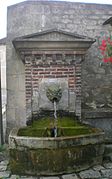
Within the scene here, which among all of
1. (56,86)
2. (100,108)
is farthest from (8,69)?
(100,108)

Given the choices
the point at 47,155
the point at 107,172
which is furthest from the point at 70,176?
the point at 107,172

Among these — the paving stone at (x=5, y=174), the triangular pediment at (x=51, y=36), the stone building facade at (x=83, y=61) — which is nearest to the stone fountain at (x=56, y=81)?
the triangular pediment at (x=51, y=36)

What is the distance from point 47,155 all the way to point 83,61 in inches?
107

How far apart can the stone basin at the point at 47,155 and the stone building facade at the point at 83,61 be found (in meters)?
1.82

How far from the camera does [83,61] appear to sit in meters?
5.46

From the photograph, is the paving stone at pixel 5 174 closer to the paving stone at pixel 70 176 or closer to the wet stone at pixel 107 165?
the paving stone at pixel 70 176

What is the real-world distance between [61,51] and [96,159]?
199 centimetres

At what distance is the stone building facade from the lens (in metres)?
5.25

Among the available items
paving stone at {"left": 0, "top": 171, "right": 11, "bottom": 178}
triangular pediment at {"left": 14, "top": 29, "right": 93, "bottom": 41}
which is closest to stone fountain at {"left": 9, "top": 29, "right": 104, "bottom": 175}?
triangular pediment at {"left": 14, "top": 29, "right": 93, "bottom": 41}

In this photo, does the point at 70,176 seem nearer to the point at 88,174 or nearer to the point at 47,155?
the point at 88,174

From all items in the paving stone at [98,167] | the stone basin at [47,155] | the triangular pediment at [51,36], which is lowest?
the paving stone at [98,167]

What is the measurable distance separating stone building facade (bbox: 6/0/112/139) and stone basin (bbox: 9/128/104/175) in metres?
1.82

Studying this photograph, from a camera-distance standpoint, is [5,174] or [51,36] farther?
[51,36]

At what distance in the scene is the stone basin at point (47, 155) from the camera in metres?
3.37
